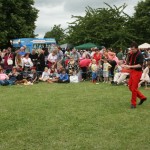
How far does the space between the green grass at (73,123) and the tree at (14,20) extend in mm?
31220

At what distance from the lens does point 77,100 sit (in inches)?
439

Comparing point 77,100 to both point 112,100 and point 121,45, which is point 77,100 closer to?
point 112,100

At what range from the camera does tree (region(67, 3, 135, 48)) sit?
41.3 meters

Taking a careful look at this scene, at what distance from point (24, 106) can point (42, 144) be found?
404 centimetres

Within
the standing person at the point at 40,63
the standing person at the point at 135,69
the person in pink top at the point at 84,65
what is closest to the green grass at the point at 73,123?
the standing person at the point at 135,69

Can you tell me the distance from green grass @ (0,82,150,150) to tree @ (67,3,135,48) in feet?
98.1

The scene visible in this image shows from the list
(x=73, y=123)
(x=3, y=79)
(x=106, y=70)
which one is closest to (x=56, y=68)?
(x=106, y=70)

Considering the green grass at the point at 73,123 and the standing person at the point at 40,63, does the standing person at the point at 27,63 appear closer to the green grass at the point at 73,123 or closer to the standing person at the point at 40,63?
the standing person at the point at 40,63

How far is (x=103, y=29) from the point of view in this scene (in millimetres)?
42281

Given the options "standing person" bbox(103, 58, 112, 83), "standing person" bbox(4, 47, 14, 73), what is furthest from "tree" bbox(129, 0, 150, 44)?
"standing person" bbox(4, 47, 14, 73)

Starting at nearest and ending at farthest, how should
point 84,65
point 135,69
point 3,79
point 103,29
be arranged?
point 135,69 < point 3,79 < point 84,65 < point 103,29

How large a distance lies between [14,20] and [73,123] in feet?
119

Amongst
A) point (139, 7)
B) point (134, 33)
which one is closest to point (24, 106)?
point (134, 33)

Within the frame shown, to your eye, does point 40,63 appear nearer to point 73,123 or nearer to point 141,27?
point 73,123
